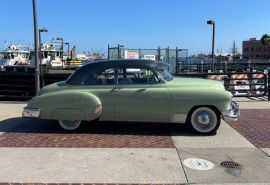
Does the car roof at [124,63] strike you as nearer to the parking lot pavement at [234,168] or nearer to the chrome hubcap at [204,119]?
the chrome hubcap at [204,119]

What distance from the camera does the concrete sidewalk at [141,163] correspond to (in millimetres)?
4945

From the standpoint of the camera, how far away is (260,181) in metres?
4.83

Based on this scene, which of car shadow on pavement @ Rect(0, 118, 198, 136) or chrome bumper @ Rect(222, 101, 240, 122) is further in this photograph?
car shadow on pavement @ Rect(0, 118, 198, 136)

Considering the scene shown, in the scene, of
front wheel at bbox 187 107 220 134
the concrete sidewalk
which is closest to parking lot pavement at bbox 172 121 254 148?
the concrete sidewalk

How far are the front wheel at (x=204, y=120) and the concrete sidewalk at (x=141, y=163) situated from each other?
0.23 metres

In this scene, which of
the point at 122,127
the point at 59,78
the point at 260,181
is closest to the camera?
the point at 260,181

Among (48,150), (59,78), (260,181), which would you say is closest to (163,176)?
(260,181)

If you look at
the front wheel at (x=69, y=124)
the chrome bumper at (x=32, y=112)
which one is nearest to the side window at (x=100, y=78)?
the front wheel at (x=69, y=124)

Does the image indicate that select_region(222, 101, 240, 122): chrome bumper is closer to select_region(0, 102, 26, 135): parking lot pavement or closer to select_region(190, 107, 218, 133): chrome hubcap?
select_region(190, 107, 218, 133): chrome hubcap

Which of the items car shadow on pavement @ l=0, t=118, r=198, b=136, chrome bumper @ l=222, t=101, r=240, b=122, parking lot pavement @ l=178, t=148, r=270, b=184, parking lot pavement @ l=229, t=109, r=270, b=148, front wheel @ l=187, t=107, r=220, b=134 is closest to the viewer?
parking lot pavement @ l=178, t=148, r=270, b=184

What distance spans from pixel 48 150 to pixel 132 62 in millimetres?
2406

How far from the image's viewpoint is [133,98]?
7344 millimetres

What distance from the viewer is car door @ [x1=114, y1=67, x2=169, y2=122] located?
7285 millimetres

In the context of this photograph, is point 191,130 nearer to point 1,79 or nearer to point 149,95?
point 149,95
